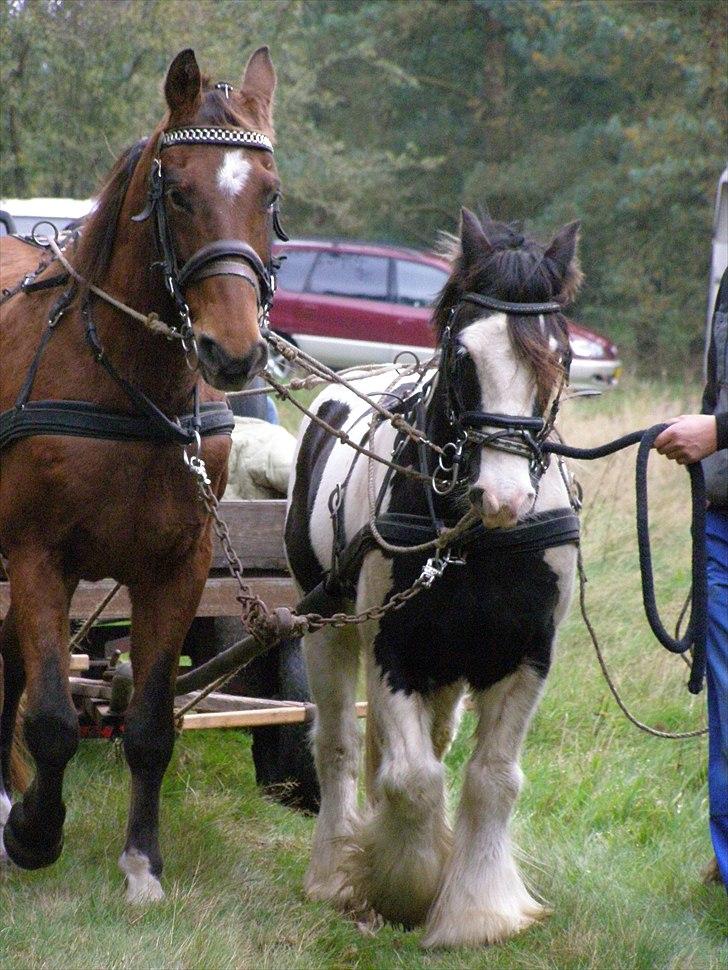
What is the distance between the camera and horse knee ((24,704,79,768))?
395 cm

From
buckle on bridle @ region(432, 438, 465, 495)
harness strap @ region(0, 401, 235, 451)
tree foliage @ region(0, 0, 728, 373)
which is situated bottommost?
buckle on bridle @ region(432, 438, 465, 495)

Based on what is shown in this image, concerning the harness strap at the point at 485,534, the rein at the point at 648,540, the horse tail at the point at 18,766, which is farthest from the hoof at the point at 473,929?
the horse tail at the point at 18,766

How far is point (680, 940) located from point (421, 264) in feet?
44.9

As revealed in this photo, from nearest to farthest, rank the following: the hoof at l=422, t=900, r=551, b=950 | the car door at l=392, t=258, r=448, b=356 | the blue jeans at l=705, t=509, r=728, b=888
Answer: the hoof at l=422, t=900, r=551, b=950 → the blue jeans at l=705, t=509, r=728, b=888 → the car door at l=392, t=258, r=448, b=356

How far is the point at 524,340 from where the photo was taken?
144 inches

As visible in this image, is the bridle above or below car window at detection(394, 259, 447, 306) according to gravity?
below

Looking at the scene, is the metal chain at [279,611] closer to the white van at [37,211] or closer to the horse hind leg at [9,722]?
the horse hind leg at [9,722]

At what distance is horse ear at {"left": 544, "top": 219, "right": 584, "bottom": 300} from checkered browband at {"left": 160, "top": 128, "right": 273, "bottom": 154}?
0.81 meters

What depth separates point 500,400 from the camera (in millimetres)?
3646

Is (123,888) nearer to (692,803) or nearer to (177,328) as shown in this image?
(177,328)

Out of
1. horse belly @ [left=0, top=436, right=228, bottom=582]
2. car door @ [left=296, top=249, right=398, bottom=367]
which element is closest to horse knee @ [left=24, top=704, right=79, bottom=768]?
horse belly @ [left=0, top=436, right=228, bottom=582]

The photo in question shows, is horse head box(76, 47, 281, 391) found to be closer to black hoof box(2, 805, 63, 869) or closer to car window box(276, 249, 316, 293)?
black hoof box(2, 805, 63, 869)

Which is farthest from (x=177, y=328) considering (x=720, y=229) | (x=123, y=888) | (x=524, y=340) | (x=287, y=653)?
(x=720, y=229)

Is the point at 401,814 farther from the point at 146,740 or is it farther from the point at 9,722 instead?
the point at 9,722
